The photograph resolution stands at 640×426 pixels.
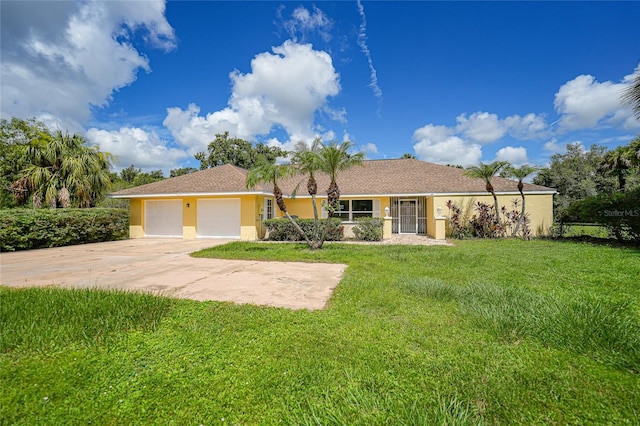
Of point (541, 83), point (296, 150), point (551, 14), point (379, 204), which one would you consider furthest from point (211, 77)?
point (541, 83)

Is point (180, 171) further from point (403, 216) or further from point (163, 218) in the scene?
point (403, 216)

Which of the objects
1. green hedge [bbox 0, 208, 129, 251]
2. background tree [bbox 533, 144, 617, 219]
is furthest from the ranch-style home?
background tree [bbox 533, 144, 617, 219]

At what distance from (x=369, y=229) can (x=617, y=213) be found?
1108 cm

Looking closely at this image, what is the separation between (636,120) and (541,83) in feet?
32.0

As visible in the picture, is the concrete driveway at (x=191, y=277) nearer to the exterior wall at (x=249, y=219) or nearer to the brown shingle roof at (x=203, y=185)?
the exterior wall at (x=249, y=219)

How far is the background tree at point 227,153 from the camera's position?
3684cm

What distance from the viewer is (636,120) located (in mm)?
8023

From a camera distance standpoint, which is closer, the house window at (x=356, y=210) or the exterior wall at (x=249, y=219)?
the exterior wall at (x=249, y=219)

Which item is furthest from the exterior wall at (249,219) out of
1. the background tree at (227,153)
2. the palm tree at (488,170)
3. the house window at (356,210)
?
the background tree at (227,153)

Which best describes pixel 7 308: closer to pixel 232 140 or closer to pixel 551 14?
pixel 551 14

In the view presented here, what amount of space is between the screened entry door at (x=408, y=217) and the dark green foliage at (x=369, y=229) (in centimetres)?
475

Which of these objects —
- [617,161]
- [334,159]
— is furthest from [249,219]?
[617,161]

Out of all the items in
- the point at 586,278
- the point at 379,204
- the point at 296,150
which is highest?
the point at 296,150

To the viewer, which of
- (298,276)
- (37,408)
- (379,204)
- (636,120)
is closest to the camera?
(37,408)
